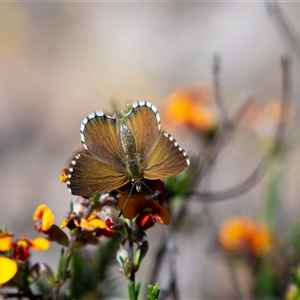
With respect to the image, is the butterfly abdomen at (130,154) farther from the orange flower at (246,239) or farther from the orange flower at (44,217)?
the orange flower at (246,239)

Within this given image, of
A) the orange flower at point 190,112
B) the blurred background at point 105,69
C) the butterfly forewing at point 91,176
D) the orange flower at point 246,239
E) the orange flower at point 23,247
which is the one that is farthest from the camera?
the blurred background at point 105,69

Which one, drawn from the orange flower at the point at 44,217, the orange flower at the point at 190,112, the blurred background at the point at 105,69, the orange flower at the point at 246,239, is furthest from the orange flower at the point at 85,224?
the blurred background at the point at 105,69

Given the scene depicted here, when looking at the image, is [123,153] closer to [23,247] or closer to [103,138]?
[103,138]

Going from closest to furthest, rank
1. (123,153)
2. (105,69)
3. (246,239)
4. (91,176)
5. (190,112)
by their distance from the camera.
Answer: (91,176) → (123,153) → (246,239) → (190,112) → (105,69)

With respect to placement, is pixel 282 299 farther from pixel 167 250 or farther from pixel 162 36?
pixel 162 36

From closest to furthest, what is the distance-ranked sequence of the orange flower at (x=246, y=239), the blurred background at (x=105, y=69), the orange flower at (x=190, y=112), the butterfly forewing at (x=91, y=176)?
1. the butterfly forewing at (x=91, y=176)
2. the orange flower at (x=246, y=239)
3. the orange flower at (x=190, y=112)
4. the blurred background at (x=105, y=69)

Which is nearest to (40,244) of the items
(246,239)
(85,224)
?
(85,224)
